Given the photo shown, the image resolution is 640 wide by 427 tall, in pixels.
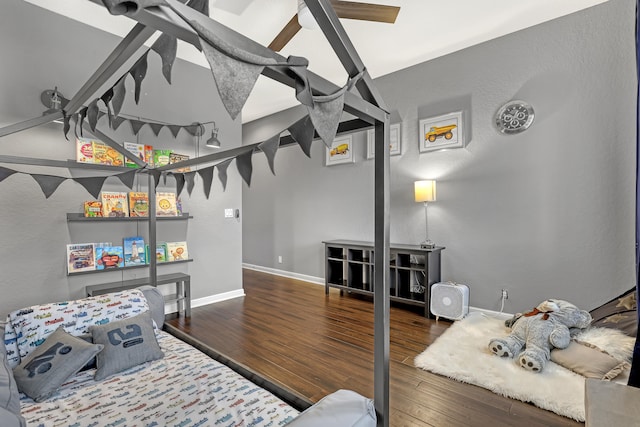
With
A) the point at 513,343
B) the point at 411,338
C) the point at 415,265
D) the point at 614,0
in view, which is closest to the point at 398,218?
the point at 415,265

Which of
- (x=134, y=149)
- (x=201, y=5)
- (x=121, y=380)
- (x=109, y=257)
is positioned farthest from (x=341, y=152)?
(x=201, y=5)

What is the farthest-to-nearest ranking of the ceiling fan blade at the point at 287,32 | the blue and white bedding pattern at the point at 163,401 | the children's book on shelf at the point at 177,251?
1. the children's book on shelf at the point at 177,251
2. the ceiling fan blade at the point at 287,32
3. the blue and white bedding pattern at the point at 163,401

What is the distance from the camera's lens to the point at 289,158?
5488 mm

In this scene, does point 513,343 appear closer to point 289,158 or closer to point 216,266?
point 216,266

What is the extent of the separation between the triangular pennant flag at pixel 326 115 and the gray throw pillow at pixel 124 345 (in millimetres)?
1789

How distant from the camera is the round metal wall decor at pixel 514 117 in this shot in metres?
3.08

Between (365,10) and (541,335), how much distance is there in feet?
9.57

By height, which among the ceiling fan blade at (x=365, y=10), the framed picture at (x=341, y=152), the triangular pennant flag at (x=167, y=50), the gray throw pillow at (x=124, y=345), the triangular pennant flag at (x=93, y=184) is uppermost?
the ceiling fan blade at (x=365, y=10)

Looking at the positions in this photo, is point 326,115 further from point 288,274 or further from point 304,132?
point 288,274

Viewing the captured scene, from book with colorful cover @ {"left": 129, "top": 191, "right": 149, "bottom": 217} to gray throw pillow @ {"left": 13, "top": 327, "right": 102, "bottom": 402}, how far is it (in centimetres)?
163

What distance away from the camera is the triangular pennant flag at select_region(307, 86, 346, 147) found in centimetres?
80

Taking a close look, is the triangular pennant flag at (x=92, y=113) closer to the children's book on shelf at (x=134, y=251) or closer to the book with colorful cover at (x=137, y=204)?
the book with colorful cover at (x=137, y=204)

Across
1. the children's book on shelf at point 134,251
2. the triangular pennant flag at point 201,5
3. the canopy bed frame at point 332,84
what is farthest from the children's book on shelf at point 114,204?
the triangular pennant flag at point 201,5

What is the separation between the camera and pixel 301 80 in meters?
0.77
